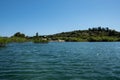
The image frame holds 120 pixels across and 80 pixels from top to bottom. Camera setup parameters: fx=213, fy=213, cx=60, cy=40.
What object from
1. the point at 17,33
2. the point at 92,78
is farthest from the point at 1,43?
the point at 17,33

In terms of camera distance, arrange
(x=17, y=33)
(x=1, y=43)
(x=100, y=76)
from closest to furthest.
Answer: (x=100, y=76), (x=1, y=43), (x=17, y=33)

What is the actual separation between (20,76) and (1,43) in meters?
54.8

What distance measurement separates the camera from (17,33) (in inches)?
7795

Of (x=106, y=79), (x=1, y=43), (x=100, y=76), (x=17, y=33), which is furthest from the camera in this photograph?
(x=17, y=33)

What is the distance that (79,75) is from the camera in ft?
74.4

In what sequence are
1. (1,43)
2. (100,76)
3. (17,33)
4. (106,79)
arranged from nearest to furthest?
1. (106,79)
2. (100,76)
3. (1,43)
4. (17,33)

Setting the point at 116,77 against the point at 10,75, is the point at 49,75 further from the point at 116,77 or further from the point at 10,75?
the point at 116,77

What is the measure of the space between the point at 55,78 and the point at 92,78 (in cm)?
367

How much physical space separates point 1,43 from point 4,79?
56069mm

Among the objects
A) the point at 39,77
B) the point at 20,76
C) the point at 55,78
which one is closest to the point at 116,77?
the point at 55,78

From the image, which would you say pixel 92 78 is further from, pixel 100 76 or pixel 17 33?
pixel 17 33

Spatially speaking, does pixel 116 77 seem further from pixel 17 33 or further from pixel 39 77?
pixel 17 33

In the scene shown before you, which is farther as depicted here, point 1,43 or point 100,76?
point 1,43

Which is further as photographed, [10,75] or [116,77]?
[10,75]
